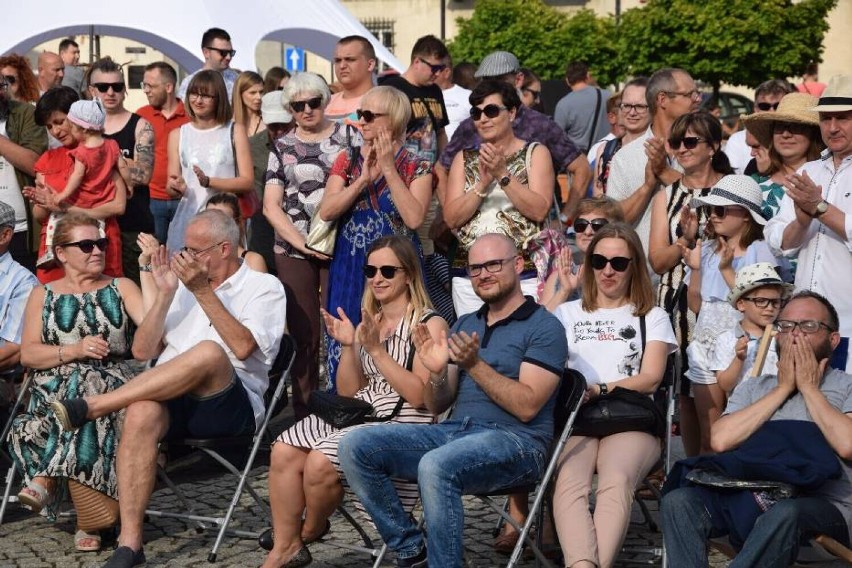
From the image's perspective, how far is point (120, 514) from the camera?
6477mm

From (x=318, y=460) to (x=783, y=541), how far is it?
192 cm

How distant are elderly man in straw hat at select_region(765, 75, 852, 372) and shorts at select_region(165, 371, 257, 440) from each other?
8.23 ft

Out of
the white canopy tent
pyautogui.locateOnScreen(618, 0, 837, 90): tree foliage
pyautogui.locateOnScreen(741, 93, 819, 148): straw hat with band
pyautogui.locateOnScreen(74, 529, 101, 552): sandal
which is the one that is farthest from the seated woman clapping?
pyautogui.locateOnScreen(618, 0, 837, 90): tree foliage

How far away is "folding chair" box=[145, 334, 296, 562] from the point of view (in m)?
6.49

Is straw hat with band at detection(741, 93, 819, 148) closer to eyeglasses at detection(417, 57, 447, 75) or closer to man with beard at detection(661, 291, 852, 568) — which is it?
man with beard at detection(661, 291, 852, 568)

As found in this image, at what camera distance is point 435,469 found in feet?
18.1

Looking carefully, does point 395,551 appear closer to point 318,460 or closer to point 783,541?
point 318,460

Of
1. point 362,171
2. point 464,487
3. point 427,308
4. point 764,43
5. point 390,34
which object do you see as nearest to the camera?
point 464,487

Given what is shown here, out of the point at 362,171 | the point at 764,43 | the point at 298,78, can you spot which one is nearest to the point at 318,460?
the point at 362,171

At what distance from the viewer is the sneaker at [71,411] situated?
6.34 metres

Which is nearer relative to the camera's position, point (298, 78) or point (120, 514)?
point (120, 514)

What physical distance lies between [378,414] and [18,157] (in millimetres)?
3882

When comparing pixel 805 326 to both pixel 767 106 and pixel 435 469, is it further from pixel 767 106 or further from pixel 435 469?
pixel 767 106

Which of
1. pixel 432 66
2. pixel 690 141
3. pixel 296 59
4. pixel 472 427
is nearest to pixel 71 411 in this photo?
pixel 472 427
